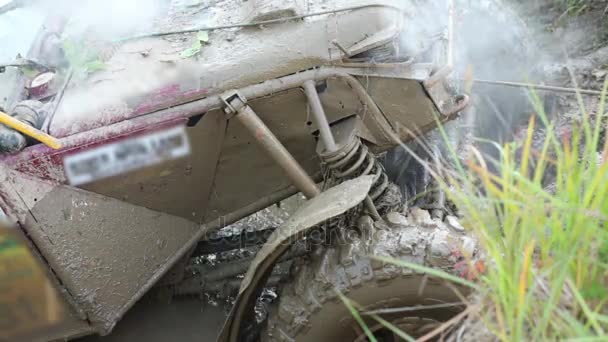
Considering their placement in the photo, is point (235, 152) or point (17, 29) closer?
point (235, 152)

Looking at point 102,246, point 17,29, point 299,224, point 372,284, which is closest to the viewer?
point 299,224

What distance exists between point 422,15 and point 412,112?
48 cm

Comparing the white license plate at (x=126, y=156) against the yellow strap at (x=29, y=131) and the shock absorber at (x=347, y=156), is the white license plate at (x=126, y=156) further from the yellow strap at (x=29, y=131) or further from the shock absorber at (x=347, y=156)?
the shock absorber at (x=347, y=156)

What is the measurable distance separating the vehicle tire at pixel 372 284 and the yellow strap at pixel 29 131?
111cm

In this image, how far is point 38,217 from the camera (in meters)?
2.58

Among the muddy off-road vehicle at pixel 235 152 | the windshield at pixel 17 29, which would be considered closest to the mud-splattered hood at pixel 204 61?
the muddy off-road vehicle at pixel 235 152

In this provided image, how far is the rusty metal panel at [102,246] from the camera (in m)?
2.62

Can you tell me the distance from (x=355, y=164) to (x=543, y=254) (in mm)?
1240

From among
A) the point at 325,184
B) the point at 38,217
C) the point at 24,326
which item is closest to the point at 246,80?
the point at 325,184

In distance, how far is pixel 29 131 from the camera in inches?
98.3

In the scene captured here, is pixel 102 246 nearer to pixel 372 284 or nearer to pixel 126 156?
pixel 126 156

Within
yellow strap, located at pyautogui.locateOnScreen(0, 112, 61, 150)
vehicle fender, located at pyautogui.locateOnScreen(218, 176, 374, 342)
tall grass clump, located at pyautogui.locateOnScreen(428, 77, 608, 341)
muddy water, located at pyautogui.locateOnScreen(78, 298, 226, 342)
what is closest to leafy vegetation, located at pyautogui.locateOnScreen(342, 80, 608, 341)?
tall grass clump, located at pyautogui.locateOnScreen(428, 77, 608, 341)

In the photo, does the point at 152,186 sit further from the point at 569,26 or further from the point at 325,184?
the point at 569,26

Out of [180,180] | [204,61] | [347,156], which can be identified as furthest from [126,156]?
[347,156]
